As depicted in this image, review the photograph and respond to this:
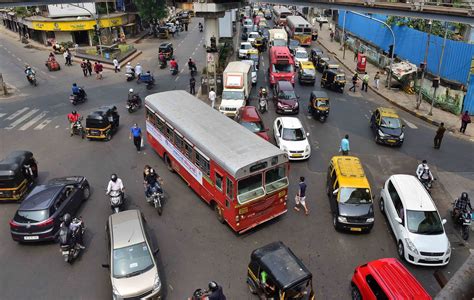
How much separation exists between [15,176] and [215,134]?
8708 mm

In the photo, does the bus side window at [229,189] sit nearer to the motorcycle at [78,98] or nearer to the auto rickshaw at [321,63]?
the motorcycle at [78,98]

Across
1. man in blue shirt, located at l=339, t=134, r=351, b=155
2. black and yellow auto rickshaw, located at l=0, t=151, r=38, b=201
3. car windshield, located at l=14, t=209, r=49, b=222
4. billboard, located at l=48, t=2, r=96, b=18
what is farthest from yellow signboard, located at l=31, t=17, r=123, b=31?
car windshield, located at l=14, t=209, r=49, b=222

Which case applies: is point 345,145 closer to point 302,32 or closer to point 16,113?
point 16,113

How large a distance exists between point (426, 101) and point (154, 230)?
984 inches

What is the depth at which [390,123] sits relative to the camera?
22719 mm

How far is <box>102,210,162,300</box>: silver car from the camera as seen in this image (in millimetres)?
10805

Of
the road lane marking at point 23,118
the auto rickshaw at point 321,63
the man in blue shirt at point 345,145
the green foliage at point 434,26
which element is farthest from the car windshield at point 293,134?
the auto rickshaw at point 321,63

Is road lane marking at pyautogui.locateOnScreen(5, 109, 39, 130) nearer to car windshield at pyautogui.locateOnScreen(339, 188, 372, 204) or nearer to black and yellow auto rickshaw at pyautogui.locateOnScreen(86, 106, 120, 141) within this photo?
black and yellow auto rickshaw at pyautogui.locateOnScreen(86, 106, 120, 141)

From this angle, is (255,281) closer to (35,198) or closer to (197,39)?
(35,198)

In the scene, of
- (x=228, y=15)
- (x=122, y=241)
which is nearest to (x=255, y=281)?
(x=122, y=241)

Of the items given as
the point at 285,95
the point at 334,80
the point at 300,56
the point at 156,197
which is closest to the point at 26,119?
the point at 156,197

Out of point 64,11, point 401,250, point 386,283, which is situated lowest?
point 401,250

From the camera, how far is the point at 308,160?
20703mm

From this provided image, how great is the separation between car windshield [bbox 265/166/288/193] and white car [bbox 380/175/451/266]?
439 cm
